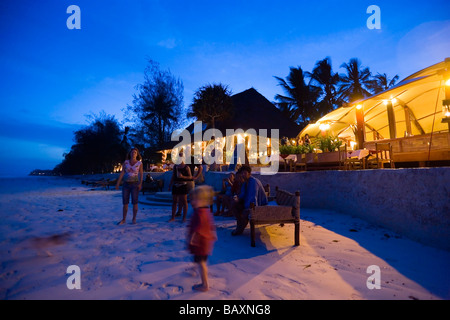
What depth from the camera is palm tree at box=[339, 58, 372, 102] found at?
29.8m

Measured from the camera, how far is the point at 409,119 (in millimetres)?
13102

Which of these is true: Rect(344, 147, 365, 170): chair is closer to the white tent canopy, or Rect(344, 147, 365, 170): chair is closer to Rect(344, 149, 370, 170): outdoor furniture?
Rect(344, 149, 370, 170): outdoor furniture

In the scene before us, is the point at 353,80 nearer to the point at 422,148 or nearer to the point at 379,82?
the point at 379,82

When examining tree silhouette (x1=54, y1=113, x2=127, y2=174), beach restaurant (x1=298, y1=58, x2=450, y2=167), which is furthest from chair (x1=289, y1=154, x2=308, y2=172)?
tree silhouette (x1=54, y1=113, x2=127, y2=174)

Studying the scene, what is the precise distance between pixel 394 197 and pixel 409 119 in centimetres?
1142

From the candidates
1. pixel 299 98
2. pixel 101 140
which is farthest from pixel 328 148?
pixel 101 140

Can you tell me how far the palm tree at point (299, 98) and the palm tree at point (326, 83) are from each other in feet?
3.35

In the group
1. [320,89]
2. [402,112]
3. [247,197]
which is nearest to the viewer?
[247,197]

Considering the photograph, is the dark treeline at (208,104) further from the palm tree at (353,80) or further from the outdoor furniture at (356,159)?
the outdoor furniture at (356,159)

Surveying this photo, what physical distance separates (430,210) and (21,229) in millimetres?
8248

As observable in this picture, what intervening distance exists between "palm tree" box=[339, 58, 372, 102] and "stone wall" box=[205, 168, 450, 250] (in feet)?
90.8

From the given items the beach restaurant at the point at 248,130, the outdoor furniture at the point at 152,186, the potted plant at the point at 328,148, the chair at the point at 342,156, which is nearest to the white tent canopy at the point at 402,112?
the potted plant at the point at 328,148
